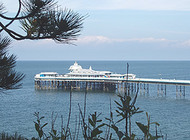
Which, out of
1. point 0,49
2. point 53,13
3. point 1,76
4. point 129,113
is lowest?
point 129,113

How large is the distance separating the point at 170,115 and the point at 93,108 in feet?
36.6

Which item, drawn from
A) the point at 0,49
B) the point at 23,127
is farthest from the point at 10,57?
the point at 23,127

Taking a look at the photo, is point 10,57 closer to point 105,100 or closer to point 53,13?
point 53,13

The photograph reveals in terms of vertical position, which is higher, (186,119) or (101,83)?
(101,83)

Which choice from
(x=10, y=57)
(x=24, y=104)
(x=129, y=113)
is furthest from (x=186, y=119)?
(x=129, y=113)

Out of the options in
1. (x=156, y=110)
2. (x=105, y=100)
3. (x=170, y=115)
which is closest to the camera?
(x=170, y=115)

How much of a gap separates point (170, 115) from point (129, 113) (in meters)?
39.2

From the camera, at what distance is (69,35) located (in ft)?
18.2

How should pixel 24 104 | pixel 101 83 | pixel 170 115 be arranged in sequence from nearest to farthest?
pixel 170 115 → pixel 24 104 → pixel 101 83

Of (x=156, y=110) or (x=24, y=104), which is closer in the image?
(x=156, y=110)

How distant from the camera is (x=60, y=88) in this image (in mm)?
74312

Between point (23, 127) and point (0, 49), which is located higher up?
point (0, 49)

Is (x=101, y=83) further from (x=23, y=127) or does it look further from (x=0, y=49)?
(x=0, y=49)

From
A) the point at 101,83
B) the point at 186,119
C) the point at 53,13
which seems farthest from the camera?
the point at 101,83
